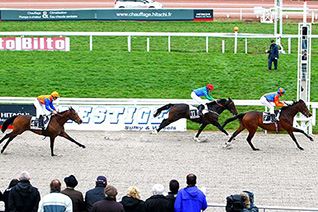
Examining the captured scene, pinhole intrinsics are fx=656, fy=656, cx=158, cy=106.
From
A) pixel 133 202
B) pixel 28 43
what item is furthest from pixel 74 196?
pixel 28 43

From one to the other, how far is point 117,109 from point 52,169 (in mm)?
4266

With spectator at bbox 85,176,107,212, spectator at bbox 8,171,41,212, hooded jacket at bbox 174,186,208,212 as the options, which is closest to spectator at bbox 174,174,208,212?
hooded jacket at bbox 174,186,208,212

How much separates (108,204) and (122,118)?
9.63 m

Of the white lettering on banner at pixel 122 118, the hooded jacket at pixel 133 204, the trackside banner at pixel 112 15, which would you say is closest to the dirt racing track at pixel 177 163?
the white lettering on banner at pixel 122 118

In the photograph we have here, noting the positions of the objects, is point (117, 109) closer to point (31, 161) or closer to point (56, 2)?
point (31, 161)

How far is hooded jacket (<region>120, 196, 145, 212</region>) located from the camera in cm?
831

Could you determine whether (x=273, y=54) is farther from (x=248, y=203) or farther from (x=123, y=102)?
(x=248, y=203)

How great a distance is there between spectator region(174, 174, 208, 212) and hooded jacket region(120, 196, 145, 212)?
445 millimetres

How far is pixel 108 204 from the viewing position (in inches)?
308

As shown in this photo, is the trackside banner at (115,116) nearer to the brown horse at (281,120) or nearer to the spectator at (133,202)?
the brown horse at (281,120)

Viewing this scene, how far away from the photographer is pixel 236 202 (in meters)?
7.69

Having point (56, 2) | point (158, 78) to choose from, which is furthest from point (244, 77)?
point (56, 2)

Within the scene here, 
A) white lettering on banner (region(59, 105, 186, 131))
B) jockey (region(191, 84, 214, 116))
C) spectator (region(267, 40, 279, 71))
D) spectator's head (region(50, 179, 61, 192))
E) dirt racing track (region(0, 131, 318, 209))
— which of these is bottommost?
dirt racing track (region(0, 131, 318, 209))

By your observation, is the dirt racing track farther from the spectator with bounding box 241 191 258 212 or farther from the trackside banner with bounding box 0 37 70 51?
the trackside banner with bounding box 0 37 70 51
